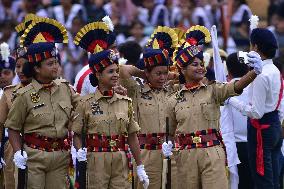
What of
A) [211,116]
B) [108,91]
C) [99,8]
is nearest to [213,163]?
[211,116]

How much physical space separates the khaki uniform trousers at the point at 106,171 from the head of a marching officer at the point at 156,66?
4.16ft

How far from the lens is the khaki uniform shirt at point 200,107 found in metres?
9.48

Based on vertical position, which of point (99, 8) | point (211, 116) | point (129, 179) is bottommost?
point (129, 179)

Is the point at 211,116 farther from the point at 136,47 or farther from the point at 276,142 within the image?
the point at 136,47

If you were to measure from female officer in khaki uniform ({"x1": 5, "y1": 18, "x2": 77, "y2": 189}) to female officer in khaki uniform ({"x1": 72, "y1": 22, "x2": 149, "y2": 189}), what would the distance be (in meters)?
0.19

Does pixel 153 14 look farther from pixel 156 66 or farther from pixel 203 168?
pixel 203 168

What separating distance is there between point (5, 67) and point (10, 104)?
138 cm

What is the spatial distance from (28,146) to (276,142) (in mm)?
3022

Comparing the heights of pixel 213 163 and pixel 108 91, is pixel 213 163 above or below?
below

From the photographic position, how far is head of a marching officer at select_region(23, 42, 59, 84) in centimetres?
932

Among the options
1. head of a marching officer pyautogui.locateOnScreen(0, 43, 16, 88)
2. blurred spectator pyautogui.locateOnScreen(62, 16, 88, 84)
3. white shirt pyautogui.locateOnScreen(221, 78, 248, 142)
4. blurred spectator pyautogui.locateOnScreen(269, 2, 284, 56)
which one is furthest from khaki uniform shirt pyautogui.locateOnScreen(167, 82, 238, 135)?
blurred spectator pyautogui.locateOnScreen(62, 16, 88, 84)

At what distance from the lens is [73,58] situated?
690 inches

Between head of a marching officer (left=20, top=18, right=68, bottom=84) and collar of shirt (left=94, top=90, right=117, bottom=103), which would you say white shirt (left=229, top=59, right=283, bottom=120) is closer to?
collar of shirt (left=94, top=90, right=117, bottom=103)

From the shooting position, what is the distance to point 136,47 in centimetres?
1148
